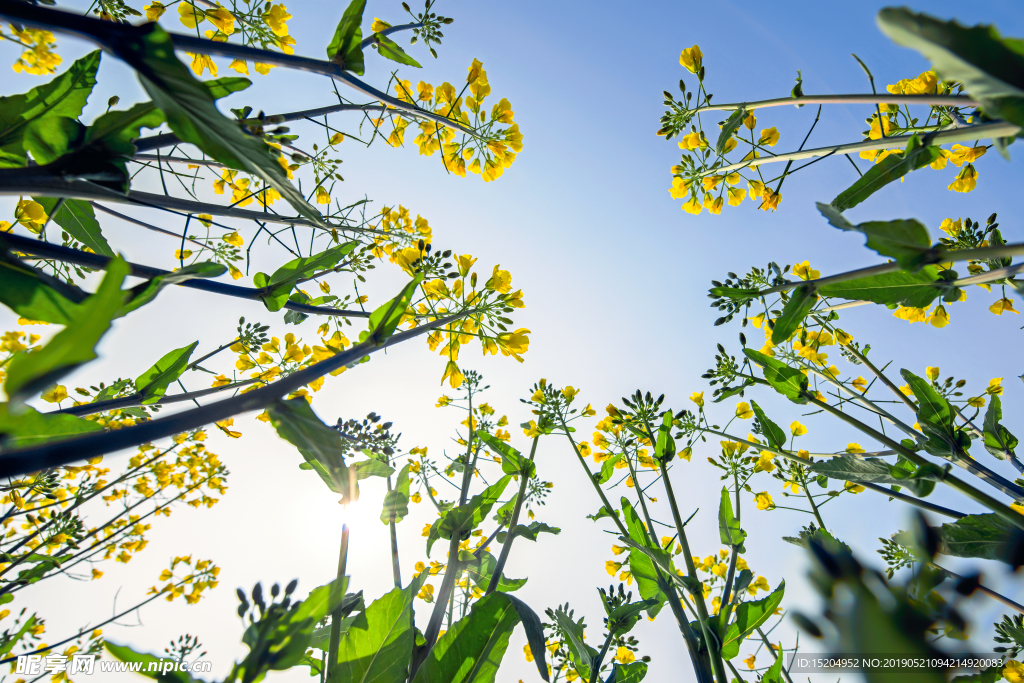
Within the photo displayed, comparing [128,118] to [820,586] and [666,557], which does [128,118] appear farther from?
[666,557]

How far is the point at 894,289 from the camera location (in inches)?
53.3

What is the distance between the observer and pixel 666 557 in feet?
4.56

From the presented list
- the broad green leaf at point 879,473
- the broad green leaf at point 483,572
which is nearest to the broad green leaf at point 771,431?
the broad green leaf at point 879,473

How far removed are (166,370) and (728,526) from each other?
7.13ft

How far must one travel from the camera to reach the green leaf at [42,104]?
1009mm

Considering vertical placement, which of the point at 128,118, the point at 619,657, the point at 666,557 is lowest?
the point at 619,657

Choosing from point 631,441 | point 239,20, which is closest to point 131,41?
point 239,20

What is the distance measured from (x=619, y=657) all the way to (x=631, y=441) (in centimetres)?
152

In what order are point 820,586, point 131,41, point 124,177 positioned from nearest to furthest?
point 820,586 < point 131,41 < point 124,177

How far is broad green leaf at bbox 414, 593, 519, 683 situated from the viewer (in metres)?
1.42

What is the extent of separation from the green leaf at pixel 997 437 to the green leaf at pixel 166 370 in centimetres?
318

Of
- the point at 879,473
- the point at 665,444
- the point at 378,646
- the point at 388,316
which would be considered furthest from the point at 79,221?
the point at 879,473

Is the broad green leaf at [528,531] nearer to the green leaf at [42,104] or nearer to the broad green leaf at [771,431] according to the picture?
the broad green leaf at [771,431]

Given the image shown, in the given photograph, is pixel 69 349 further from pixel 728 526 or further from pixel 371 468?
pixel 728 526
